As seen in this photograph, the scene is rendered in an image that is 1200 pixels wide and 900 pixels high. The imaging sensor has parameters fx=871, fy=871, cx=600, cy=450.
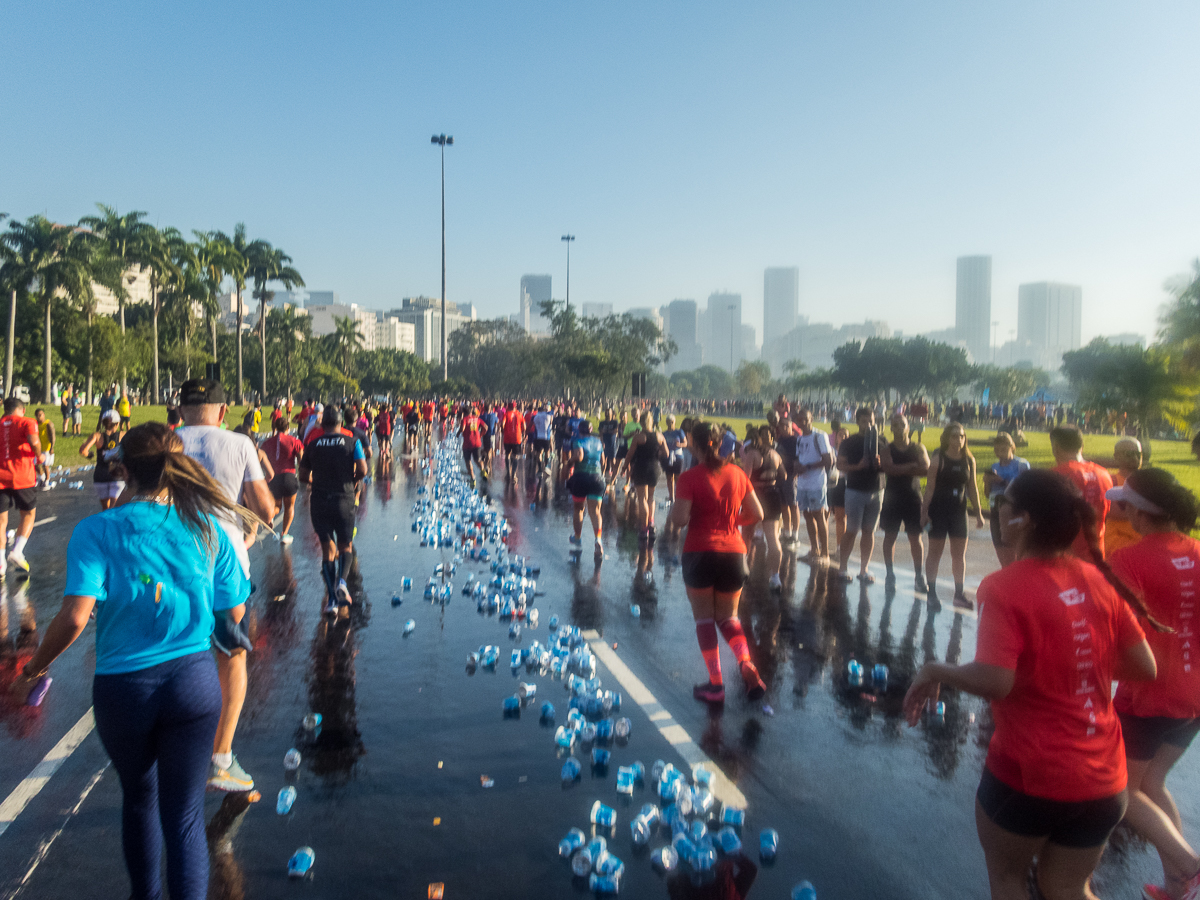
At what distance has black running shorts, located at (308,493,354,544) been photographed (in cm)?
777

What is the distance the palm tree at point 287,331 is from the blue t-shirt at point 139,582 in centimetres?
9466

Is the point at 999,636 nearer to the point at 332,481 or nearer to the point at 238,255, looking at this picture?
the point at 332,481

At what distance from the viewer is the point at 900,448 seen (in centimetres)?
889

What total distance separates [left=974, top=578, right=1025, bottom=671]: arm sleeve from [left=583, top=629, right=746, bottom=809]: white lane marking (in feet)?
7.19

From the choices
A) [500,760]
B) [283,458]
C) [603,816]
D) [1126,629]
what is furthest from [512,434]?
[1126,629]

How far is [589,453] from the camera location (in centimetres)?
1095

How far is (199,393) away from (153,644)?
2498 mm

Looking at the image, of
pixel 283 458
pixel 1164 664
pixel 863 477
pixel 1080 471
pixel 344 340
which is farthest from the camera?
pixel 344 340

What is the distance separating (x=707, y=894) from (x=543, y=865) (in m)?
0.73

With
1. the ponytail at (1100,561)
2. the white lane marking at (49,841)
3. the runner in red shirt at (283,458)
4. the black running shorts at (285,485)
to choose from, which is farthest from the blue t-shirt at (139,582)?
the runner in red shirt at (283,458)

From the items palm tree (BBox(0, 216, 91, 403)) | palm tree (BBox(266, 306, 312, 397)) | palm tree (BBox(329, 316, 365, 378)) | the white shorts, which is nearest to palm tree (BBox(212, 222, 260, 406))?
palm tree (BBox(0, 216, 91, 403))

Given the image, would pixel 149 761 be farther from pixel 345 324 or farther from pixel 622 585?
pixel 345 324

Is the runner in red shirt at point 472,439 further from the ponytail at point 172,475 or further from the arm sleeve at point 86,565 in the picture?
the arm sleeve at point 86,565

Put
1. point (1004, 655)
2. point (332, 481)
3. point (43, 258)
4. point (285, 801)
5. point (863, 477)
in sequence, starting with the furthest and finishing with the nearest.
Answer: point (43, 258) < point (863, 477) < point (332, 481) < point (285, 801) < point (1004, 655)
